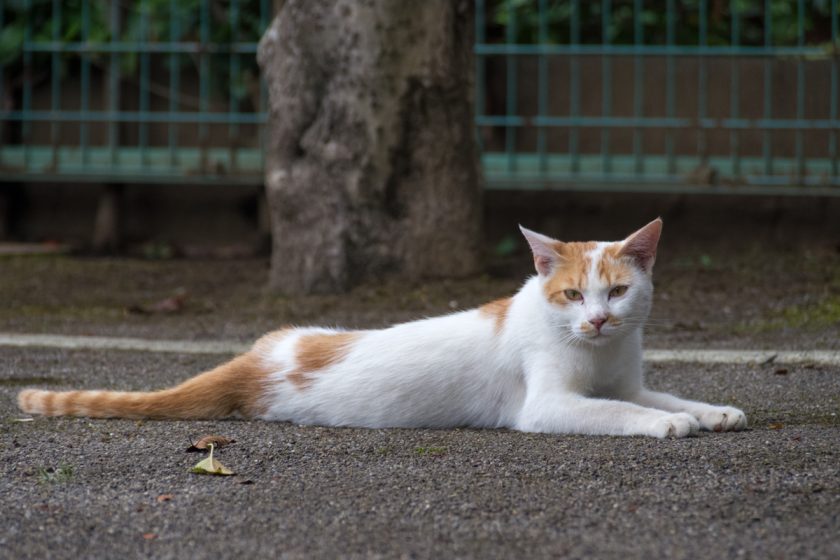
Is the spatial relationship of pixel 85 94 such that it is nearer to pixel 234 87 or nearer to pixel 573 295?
pixel 234 87

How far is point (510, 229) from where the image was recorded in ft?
28.4

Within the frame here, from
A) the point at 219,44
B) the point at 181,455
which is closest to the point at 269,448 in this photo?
the point at 181,455

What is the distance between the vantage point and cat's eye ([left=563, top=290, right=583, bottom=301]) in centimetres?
346

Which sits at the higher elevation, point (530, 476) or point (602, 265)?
point (602, 265)

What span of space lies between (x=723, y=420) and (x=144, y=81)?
6.47 meters

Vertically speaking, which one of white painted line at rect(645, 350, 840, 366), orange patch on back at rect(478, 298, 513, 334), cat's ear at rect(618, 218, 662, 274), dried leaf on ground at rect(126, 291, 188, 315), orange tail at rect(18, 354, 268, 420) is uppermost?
cat's ear at rect(618, 218, 662, 274)

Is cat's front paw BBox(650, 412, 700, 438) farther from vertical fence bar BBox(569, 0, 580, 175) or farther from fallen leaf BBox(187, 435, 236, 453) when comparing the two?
vertical fence bar BBox(569, 0, 580, 175)

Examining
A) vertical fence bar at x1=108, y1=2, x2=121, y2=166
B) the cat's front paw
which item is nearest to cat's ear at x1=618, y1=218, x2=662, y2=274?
the cat's front paw

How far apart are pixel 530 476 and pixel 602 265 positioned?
2.83 ft

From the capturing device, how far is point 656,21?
30.5 ft

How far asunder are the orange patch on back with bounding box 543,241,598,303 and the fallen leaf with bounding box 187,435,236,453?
3.36 ft

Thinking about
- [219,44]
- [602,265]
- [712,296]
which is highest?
[219,44]

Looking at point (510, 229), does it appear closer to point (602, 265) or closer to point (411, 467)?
point (602, 265)

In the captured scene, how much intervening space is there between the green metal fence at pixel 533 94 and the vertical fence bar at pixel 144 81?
23mm
